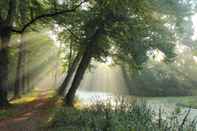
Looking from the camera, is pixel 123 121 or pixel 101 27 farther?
pixel 101 27

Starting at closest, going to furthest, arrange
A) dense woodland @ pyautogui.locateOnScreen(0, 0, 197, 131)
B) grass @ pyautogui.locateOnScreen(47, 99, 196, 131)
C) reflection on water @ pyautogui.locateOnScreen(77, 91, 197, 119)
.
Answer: grass @ pyautogui.locateOnScreen(47, 99, 196, 131) → reflection on water @ pyautogui.locateOnScreen(77, 91, 197, 119) → dense woodland @ pyautogui.locateOnScreen(0, 0, 197, 131)

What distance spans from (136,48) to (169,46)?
293 centimetres

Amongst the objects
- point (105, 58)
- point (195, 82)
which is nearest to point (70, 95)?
point (105, 58)

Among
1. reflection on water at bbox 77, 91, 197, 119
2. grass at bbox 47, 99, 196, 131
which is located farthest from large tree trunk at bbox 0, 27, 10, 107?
grass at bbox 47, 99, 196, 131

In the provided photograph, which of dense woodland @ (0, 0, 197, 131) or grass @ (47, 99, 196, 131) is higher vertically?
dense woodland @ (0, 0, 197, 131)

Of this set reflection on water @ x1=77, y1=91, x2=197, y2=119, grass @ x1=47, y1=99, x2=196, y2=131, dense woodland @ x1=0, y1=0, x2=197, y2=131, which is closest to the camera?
grass @ x1=47, y1=99, x2=196, y2=131

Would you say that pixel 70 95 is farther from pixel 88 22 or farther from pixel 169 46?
pixel 169 46

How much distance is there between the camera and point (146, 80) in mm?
50469

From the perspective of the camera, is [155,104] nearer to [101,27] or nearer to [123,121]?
[101,27]

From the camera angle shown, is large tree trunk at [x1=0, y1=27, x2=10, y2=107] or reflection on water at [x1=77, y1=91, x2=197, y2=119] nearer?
reflection on water at [x1=77, y1=91, x2=197, y2=119]

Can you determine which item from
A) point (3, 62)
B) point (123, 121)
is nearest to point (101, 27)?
point (3, 62)

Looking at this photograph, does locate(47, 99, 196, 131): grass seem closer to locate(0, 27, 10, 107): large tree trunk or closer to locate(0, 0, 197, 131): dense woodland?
locate(0, 0, 197, 131): dense woodland

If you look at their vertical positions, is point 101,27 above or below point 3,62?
above

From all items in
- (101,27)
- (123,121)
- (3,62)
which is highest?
(101,27)
